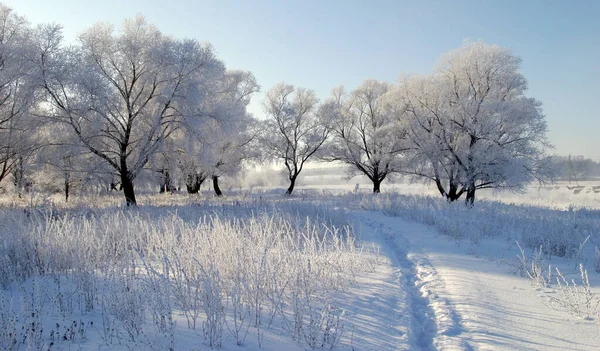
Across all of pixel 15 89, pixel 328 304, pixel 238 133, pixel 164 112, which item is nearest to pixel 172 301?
pixel 328 304

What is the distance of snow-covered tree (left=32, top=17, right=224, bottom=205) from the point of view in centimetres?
1473

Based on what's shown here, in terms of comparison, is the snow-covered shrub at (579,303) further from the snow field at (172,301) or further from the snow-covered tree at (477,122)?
the snow-covered tree at (477,122)

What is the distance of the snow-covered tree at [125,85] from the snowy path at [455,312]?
45.8 ft

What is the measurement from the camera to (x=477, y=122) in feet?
61.3

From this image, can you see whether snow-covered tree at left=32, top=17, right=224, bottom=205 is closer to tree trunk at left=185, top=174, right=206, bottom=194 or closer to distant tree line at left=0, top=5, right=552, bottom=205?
distant tree line at left=0, top=5, right=552, bottom=205

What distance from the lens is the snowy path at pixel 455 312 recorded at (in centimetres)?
319

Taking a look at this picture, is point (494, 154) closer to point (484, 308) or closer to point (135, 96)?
point (484, 308)

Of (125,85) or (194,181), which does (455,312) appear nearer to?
(125,85)

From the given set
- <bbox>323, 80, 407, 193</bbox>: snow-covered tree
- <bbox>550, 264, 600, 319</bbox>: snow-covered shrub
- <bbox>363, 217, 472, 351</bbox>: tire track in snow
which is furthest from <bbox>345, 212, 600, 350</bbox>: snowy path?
<bbox>323, 80, 407, 193</bbox>: snow-covered tree

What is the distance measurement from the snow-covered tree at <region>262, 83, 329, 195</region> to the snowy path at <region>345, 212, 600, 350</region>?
23.8m

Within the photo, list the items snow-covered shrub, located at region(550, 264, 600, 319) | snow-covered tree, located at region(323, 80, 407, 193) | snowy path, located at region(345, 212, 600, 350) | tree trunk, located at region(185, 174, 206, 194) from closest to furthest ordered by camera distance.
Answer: snowy path, located at region(345, 212, 600, 350) → snow-covered shrub, located at region(550, 264, 600, 319) → tree trunk, located at region(185, 174, 206, 194) → snow-covered tree, located at region(323, 80, 407, 193)

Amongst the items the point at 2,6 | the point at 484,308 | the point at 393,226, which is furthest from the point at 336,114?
the point at 484,308


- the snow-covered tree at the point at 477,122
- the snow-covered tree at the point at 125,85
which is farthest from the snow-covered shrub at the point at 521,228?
the snow-covered tree at the point at 125,85

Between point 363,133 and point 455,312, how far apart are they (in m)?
25.9
